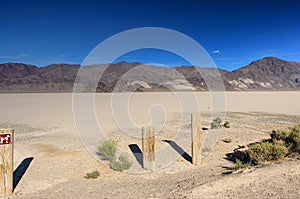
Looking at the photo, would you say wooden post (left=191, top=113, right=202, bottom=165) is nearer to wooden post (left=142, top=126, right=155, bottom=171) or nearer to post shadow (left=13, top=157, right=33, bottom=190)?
wooden post (left=142, top=126, right=155, bottom=171)

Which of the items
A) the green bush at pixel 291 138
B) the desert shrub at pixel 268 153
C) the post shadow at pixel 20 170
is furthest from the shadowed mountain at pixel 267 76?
the post shadow at pixel 20 170

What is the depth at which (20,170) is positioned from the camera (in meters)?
7.75

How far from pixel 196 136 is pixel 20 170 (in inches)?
198

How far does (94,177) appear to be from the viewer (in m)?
7.00

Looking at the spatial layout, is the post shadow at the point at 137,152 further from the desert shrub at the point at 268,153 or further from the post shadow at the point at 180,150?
the desert shrub at the point at 268,153

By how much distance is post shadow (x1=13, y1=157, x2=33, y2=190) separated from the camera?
688 centimetres

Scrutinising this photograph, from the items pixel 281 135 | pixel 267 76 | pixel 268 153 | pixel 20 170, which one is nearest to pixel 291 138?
pixel 281 135

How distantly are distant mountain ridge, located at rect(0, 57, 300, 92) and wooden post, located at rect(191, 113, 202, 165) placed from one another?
74075 millimetres

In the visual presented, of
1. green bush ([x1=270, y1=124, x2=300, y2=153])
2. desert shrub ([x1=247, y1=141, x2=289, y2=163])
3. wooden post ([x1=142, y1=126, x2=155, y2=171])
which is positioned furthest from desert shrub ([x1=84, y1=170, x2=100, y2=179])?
green bush ([x1=270, y1=124, x2=300, y2=153])

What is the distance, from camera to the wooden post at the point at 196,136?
7.85m

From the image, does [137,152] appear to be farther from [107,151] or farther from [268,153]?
[268,153]

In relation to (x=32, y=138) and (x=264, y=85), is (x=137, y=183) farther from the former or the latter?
(x=264, y=85)

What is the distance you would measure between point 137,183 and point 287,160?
3848mm

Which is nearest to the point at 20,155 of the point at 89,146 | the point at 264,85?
the point at 89,146
